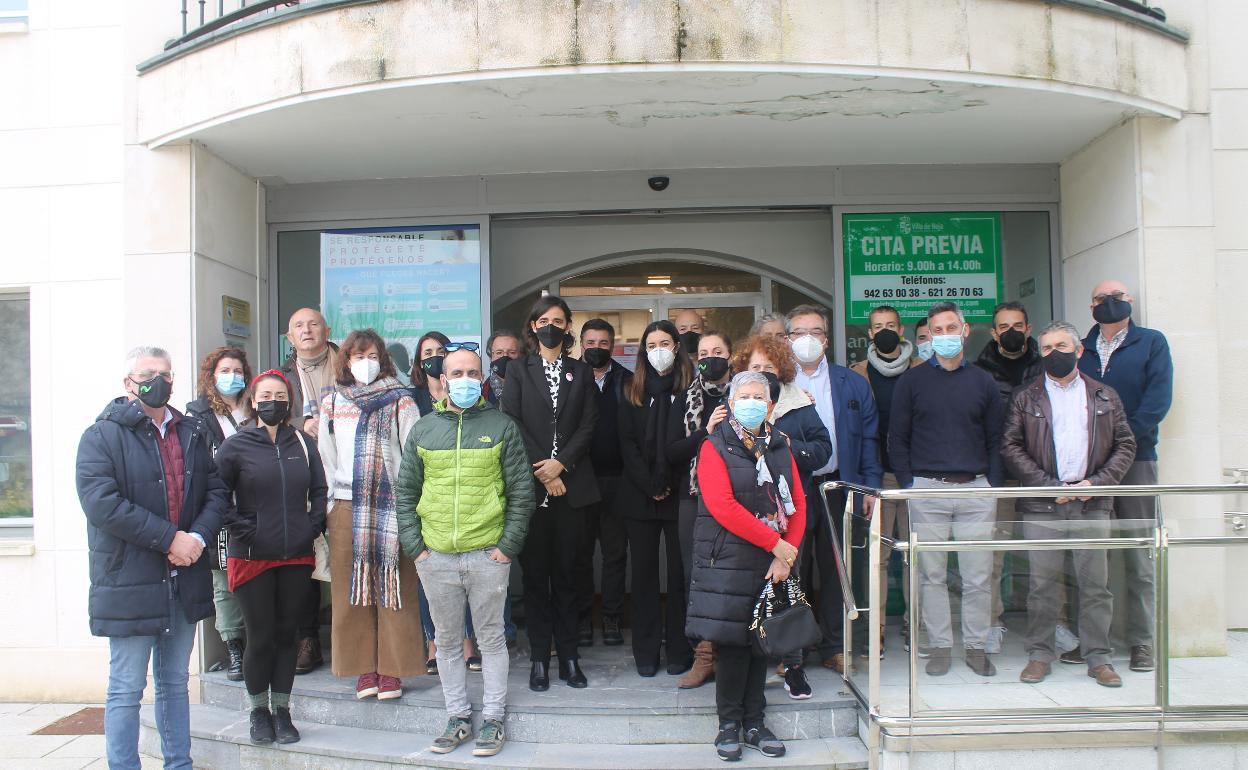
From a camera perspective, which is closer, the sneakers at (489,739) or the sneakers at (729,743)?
the sneakers at (729,743)

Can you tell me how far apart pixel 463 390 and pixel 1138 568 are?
335 cm

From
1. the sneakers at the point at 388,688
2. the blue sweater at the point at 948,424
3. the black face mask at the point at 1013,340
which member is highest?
the black face mask at the point at 1013,340

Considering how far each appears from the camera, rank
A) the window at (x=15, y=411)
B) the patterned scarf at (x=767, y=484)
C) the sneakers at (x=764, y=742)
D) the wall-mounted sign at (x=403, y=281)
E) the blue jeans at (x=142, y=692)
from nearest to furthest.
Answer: the blue jeans at (x=142, y=692) < the patterned scarf at (x=767, y=484) < the sneakers at (x=764, y=742) < the window at (x=15, y=411) < the wall-mounted sign at (x=403, y=281)

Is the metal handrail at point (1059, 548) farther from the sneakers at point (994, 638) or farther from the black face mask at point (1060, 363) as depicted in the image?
the black face mask at point (1060, 363)

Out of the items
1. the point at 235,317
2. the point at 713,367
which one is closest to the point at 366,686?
the point at 713,367

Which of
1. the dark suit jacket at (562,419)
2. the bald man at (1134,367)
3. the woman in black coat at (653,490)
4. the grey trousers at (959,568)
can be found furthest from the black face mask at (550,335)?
the bald man at (1134,367)

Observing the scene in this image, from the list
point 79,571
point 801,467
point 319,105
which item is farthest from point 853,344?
point 79,571

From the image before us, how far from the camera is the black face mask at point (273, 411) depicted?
453cm

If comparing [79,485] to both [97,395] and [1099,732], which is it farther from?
[1099,732]

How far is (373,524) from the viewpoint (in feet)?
15.7

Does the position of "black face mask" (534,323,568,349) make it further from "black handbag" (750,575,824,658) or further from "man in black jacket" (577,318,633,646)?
"black handbag" (750,575,824,658)

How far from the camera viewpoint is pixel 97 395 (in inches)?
239

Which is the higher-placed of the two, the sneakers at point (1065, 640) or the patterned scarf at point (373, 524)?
the patterned scarf at point (373, 524)

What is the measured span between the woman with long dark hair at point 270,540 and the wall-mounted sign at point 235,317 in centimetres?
177
